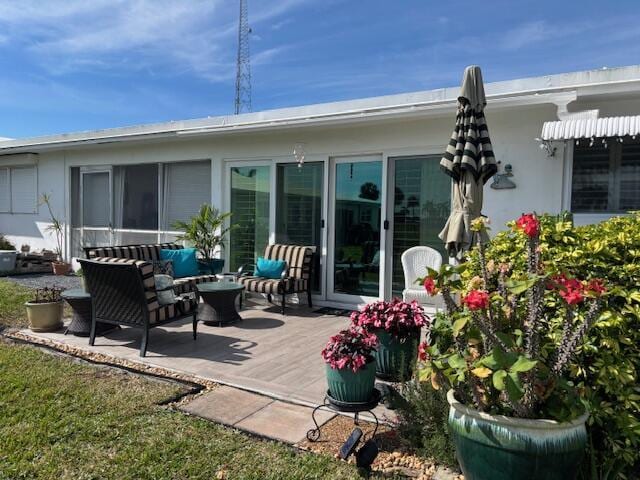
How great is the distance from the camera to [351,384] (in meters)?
2.72

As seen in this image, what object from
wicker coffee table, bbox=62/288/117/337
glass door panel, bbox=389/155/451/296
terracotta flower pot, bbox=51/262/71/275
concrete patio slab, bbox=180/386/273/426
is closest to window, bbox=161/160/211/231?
terracotta flower pot, bbox=51/262/71/275

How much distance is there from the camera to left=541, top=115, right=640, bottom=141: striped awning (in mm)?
4230

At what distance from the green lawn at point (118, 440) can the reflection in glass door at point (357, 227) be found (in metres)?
3.76

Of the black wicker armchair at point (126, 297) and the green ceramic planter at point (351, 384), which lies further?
the black wicker armchair at point (126, 297)

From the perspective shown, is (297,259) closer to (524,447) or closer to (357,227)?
(357,227)

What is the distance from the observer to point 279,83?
15.5 metres

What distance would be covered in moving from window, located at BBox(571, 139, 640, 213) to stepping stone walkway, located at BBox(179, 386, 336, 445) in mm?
3956

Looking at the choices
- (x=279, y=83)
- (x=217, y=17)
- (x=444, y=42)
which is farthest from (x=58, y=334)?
(x=279, y=83)

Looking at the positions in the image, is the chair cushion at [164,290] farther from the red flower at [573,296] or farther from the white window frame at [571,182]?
the white window frame at [571,182]

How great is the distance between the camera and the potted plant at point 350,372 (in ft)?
8.91

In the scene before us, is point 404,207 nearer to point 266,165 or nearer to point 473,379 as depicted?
point 266,165

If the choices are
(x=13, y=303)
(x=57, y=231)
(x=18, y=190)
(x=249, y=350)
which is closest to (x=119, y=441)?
(x=249, y=350)

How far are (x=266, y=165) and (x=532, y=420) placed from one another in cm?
639

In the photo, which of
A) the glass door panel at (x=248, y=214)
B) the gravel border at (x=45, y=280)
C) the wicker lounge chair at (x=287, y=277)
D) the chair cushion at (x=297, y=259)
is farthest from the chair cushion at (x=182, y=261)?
the gravel border at (x=45, y=280)
